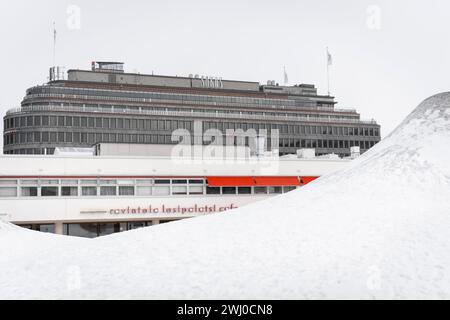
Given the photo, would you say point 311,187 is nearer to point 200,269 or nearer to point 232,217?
point 232,217

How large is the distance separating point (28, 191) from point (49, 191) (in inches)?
49.5

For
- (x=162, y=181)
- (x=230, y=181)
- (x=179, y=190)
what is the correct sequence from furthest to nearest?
(x=230, y=181)
(x=179, y=190)
(x=162, y=181)

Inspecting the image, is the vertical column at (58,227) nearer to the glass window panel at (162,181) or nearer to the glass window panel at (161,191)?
the glass window panel at (161,191)

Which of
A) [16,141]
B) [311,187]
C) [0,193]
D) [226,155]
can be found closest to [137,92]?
[16,141]

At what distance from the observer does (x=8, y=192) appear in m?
32.4

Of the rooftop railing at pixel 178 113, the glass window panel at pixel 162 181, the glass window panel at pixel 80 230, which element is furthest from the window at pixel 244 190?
the rooftop railing at pixel 178 113

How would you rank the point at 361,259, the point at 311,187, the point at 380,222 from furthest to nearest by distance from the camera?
the point at 311,187 → the point at 380,222 → the point at 361,259

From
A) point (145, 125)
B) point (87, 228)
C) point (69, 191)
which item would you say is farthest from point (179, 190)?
point (145, 125)

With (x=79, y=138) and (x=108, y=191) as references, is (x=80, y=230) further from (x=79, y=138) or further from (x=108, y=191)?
(x=79, y=138)

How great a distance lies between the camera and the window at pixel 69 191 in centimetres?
3378

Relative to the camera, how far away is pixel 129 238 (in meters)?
13.8

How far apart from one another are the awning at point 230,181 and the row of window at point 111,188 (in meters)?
0.52
